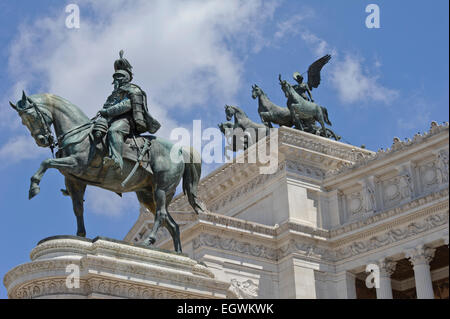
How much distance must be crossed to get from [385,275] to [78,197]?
15690 millimetres

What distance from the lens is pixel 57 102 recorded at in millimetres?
18906

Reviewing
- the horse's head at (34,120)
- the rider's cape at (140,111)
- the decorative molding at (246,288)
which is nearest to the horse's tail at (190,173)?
the rider's cape at (140,111)

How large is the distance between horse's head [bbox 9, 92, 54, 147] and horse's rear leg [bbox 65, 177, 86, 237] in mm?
1010

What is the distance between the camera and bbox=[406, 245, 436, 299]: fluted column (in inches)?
1155

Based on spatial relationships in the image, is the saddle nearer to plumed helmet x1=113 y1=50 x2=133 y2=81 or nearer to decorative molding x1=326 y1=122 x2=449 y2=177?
plumed helmet x1=113 y1=50 x2=133 y2=81

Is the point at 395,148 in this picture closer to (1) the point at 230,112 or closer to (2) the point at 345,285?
(2) the point at 345,285

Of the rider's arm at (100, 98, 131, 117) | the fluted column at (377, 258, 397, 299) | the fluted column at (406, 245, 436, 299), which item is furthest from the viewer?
the fluted column at (377, 258, 397, 299)

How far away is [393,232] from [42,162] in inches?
649

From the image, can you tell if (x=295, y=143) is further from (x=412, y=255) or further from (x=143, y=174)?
(x=143, y=174)

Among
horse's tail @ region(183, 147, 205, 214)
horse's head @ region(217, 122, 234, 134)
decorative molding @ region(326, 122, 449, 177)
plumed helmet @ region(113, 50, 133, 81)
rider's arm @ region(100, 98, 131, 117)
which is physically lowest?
horse's tail @ region(183, 147, 205, 214)

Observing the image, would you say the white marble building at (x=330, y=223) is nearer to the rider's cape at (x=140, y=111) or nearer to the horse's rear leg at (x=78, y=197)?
the rider's cape at (x=140, y=111)

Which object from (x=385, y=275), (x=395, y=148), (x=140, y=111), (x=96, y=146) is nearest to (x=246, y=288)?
(x=385, y=275)

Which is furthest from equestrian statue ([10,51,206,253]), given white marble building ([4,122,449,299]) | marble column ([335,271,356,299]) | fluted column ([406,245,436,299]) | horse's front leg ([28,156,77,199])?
marble column ([335,271,356,299])
